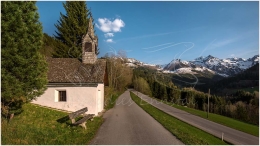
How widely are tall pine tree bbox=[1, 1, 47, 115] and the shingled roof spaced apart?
282 inches

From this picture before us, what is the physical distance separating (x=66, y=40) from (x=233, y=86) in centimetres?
14000

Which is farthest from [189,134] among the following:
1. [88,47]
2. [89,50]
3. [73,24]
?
[73,24]

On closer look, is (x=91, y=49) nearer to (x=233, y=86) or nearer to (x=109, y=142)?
(x=109, y=142)

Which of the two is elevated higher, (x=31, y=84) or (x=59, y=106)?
(x=31, y=84)

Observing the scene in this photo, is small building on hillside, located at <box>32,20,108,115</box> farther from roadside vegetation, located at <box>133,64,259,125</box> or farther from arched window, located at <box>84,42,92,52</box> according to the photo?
roadside vegetation, located at <box>133,64,259,125</box>

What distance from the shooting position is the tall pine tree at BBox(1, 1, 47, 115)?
826cm

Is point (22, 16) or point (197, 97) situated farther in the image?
point (197, 97)

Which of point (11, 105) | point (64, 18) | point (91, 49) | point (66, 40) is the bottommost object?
point (11, 105)

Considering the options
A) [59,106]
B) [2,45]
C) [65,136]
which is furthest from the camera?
[59,106]

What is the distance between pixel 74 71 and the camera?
18.0 m

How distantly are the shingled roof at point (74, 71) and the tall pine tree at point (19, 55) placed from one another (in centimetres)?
716

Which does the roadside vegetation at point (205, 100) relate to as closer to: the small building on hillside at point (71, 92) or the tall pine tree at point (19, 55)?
the small building on hillside at point (71, 92)

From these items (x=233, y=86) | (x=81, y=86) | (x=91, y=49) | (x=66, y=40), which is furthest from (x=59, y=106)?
(x=233, y=86)

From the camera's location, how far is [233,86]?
140 metres
